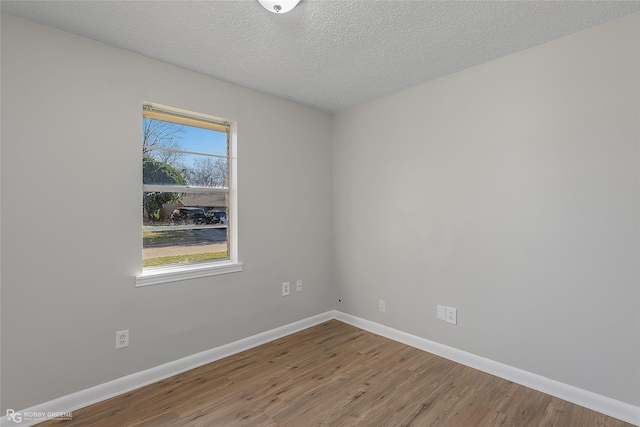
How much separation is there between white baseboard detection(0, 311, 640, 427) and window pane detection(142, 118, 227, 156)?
5.78ft

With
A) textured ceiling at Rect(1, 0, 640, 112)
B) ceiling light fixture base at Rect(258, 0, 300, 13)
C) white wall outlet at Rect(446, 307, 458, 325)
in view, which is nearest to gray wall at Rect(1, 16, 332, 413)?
textured ceiling at Rect(1, 0, 640, 112)

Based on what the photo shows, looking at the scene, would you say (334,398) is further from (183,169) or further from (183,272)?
(183,169)

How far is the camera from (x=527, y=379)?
86.2 inches

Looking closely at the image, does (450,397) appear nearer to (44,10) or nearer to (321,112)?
(321,112)

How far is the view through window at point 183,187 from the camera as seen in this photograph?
2.43 m

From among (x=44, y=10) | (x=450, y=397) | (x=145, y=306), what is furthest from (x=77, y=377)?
(x=450, y=397)

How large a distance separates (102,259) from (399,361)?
8.09 ft

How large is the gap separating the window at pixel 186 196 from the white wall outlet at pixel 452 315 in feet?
6.38

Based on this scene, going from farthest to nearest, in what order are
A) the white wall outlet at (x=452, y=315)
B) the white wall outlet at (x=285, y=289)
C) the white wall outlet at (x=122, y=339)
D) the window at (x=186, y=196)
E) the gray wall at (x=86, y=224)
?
1. the white wall outlet at (x=285, y=289)
2. the white wall outlet at (x=452, y=315)
3. the window at (x=186, y=196)
4. the white wall outlet at (x=122, y=339)
5. the gray wall at (x=86, y=224)

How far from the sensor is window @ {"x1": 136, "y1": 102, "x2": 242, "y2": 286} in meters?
2.42

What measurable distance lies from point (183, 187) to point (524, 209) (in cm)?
272

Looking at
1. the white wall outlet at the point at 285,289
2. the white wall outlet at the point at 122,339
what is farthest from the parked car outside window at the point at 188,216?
the white wall outlet at the point at 285,289

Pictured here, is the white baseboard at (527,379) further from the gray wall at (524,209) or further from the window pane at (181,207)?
the window pane at (181,207)

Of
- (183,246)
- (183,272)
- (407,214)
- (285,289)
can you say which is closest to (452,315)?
(407,214)
